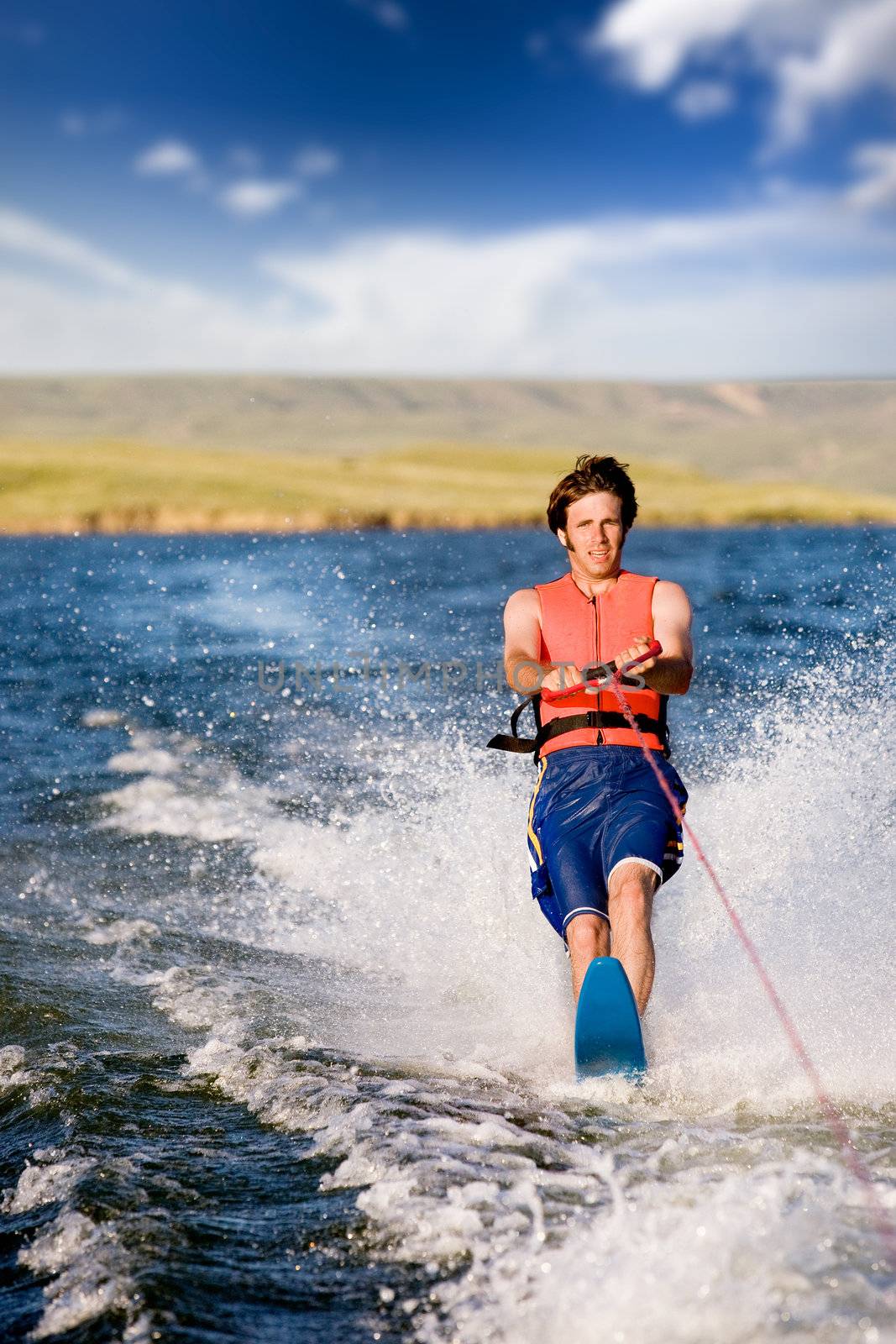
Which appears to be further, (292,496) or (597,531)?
(292,496)

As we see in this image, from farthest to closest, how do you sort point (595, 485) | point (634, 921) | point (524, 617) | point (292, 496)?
point (292, 496) < point (524, 617) < point (595, 485) < point (634, 921)

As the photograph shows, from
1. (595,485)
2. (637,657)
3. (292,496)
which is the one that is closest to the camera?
(637,657)

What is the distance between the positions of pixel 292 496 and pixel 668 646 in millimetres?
55088

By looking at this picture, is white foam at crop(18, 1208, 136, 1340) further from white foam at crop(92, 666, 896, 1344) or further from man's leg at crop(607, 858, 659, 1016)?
man's leg at crop(607, 858, 659, 1016)

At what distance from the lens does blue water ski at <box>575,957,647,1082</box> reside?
3920 millimetres

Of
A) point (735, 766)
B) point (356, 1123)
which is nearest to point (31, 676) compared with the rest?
point (735, 766)

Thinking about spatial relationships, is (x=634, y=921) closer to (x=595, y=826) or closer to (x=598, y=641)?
(x=595, y=826)

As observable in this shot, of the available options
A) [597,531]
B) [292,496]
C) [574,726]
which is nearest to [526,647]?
[574,726]

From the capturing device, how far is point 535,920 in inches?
238

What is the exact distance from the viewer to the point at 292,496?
58406 mm

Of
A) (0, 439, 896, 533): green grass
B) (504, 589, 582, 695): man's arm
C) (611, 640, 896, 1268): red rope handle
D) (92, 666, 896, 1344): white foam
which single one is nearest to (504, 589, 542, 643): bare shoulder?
(504, 589, 582, 695): man's arm

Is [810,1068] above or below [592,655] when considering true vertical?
below

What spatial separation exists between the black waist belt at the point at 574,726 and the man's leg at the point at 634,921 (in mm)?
624

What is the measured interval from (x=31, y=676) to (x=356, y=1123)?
1094cm
